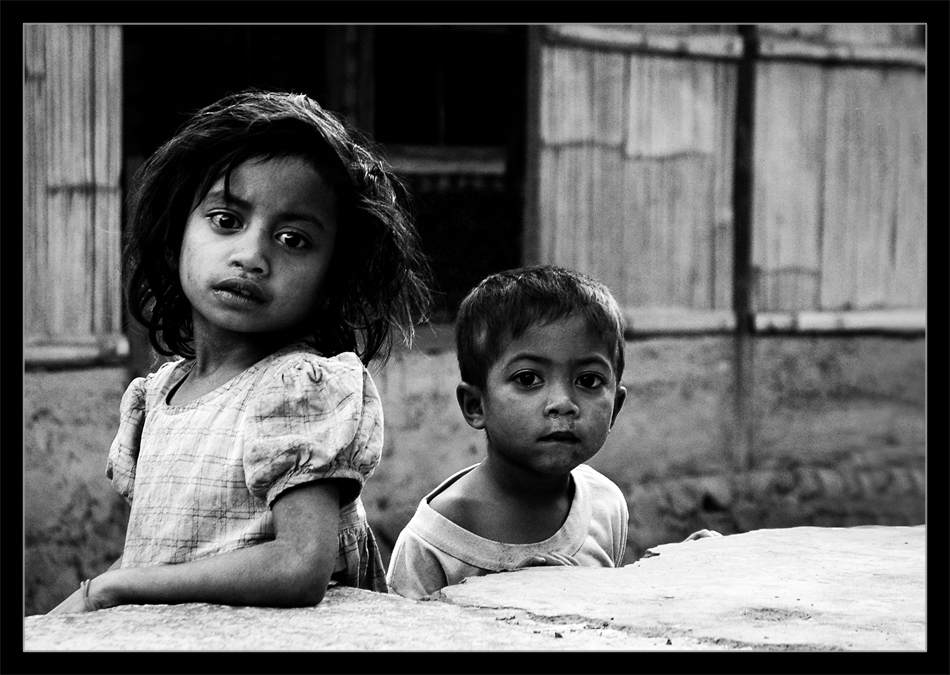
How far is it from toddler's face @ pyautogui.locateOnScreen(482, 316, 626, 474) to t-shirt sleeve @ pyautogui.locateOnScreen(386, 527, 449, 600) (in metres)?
0.24

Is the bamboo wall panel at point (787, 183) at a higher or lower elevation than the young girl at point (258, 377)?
higher

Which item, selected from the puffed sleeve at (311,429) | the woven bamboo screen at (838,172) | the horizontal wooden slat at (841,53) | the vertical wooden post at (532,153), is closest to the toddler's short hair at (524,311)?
the puffed sleeve at (311,429)

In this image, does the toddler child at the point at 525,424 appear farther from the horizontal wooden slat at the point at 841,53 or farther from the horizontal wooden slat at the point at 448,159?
the horizontal wooden slat at the point at 841,53

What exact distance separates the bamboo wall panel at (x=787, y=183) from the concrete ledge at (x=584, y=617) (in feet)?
12.2

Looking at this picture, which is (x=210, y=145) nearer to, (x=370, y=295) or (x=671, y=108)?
(x=370, y=295)

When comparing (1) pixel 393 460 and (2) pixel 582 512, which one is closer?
(2) pixel 582 512

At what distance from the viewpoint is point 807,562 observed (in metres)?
2.49

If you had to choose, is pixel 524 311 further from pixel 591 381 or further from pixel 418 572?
pixel 418 572

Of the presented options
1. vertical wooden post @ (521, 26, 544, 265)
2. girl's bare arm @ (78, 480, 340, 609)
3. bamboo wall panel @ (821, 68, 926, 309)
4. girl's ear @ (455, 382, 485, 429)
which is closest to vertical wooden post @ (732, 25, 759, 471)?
bamboo wall panel @ (821, 68, 926, 309)

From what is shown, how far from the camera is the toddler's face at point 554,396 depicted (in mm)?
2354

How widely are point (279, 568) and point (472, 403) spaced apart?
2.65ft

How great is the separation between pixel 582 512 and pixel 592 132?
3265mm

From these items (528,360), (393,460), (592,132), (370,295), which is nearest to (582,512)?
(528,360)

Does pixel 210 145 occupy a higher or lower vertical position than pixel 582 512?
higher
